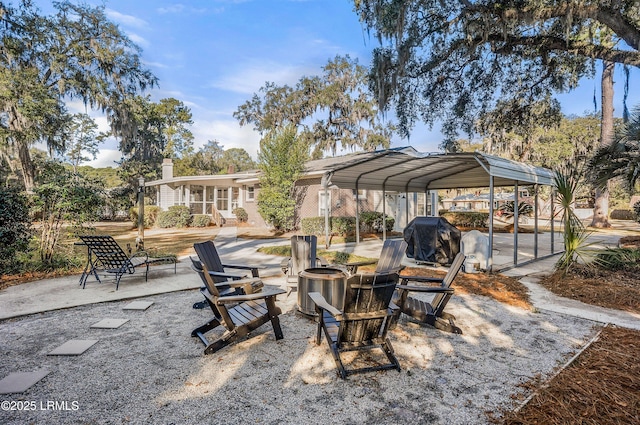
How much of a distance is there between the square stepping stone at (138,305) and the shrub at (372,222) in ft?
37.1

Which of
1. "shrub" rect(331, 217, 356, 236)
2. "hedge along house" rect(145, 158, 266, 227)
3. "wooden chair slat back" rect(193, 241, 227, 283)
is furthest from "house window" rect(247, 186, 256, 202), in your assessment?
"wooden chair slat back" rect(193, 241, 227, 283)

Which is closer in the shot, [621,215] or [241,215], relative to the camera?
[241,215]

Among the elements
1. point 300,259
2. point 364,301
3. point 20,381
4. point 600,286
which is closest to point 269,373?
point 364,301

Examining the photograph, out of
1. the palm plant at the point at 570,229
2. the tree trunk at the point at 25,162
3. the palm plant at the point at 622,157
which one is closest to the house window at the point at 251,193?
the tree trunk at the point at 25,162

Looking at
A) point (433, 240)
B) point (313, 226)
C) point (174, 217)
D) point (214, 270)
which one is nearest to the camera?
point (214, 270)

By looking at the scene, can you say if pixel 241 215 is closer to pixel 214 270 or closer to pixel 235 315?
pixel 214 270

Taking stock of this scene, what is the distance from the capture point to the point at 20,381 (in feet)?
9.02

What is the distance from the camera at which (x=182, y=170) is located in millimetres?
32844

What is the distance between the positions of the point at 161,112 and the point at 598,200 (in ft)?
116

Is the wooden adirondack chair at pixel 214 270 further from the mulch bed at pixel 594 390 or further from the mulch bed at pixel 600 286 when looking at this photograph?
the mulch bed at pixel 600 286

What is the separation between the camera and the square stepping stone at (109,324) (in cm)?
404

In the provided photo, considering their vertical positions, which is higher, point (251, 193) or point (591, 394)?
point (251, 193)

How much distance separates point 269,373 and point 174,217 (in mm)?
18168

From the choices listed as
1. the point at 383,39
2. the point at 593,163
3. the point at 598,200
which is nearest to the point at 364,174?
the point at 383,39
